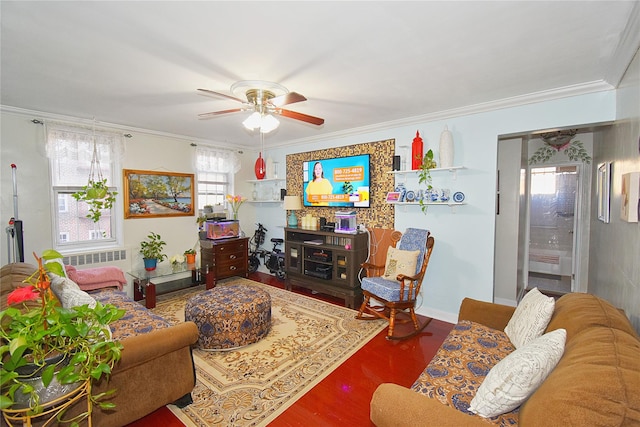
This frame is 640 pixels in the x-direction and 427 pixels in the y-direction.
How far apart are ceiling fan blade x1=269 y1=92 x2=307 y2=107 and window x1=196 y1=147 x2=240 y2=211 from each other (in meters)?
3.00

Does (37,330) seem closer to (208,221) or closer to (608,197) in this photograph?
(608,197)

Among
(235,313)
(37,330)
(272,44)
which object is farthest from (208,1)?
(235,313)

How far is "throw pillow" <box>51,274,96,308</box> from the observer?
1964 millimetres

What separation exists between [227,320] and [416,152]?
283 cm

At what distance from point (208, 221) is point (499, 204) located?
4.44 m

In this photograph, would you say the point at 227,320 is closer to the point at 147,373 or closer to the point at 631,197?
the point at 147,373

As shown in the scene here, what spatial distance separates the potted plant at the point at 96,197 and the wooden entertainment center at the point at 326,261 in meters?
2.52

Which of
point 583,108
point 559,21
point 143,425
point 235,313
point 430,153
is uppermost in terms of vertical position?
point 559,21

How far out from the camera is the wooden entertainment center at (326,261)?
388 centimetres

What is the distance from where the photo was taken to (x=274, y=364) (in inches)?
99.0

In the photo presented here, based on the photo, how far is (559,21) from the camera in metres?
1.67

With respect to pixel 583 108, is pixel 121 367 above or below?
below

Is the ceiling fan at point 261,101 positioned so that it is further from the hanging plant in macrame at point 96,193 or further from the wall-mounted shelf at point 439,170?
the hanging plant in macrame at point 96,193

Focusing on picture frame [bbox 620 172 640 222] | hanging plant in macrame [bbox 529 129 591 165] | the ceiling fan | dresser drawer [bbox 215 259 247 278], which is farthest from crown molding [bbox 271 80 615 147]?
dresser drawer [bbox 215 259 247 278]
